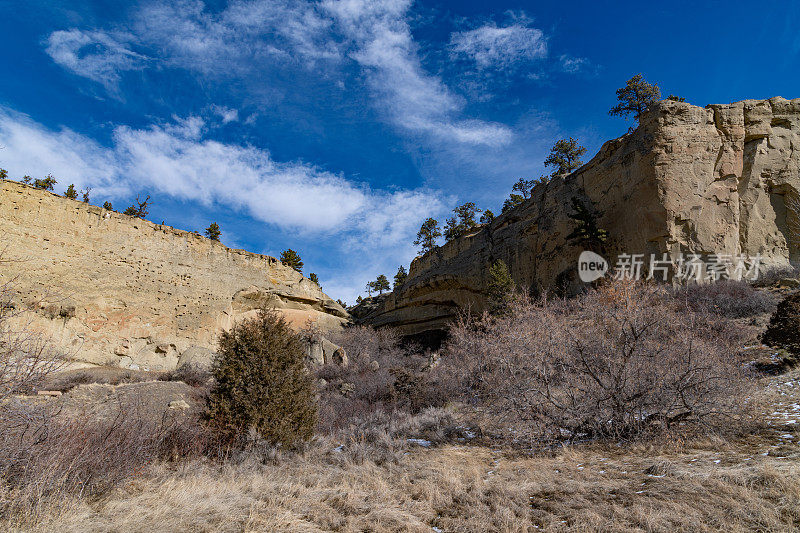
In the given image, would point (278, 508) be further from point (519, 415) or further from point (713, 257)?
point (713, 257)

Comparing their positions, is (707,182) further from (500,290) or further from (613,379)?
(613,379)

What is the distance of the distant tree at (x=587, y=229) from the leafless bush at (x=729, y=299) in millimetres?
5270

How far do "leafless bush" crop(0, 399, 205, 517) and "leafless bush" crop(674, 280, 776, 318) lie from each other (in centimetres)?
1675

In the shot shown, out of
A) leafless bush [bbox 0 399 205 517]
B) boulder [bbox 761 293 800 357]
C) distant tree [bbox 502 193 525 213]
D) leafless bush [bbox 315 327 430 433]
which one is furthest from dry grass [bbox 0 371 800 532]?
distant tree [bbox 502 193 525 213]

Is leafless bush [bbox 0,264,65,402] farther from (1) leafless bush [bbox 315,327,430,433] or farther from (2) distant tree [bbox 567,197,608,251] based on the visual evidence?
(2) distant tree [bbox 567,197,608,251]

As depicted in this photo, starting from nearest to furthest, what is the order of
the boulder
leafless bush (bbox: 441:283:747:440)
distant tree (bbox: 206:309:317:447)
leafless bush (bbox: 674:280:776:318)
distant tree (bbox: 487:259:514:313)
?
leafless bush (bbox: 441:283:747:440) < distant tree (bbox: 206:309:317:447) < the boulder < leafless bush (bbox: 674:280:776:318) < distant tree (bbox: 487:259:514:313)

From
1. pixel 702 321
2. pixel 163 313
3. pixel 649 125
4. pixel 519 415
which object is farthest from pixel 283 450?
pixel 649 125

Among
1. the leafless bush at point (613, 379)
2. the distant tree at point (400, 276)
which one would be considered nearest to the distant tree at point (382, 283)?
the distant tree at point (400, 276)

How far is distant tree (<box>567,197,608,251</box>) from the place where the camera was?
22484 millimetres

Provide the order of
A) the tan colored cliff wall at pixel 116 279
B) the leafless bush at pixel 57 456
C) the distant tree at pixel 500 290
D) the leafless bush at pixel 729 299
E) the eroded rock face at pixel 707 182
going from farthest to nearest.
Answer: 1. the distant tree at pixel 500 290
2. the eroded rock face at pixel 707 182
3. the tan colored cliff wall at pixel 116 279
4. the leafless bush at pixel 729 299
5. the leafless bush at pixel 57 456

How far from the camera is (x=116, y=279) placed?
1878 cm

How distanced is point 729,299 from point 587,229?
7.96 meters

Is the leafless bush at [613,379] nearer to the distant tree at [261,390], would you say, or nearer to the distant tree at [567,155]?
the distant tree at [261,390]

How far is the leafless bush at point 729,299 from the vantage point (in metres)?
15.4
